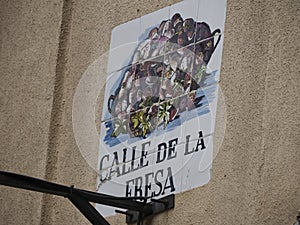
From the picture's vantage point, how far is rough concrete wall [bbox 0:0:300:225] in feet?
21.9

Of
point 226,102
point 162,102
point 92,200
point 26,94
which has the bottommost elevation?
point 92,200

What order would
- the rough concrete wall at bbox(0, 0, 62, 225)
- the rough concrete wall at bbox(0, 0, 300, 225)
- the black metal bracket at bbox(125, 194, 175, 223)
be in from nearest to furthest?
the rough concrete wall at bbox(0, 0, 300, 225), the black metal bracket at bbox(125, 194, 175, 223), the rough concrete wall at bbox(0, 0, 62, 225)

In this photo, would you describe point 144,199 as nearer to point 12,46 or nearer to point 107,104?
point 107,104

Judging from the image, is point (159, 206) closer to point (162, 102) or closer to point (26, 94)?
point (162, 102)

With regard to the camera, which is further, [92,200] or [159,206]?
[159,206]

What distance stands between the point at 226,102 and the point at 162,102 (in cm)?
53

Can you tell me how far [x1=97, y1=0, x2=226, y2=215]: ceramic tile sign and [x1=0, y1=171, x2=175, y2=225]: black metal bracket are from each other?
3.6 inches

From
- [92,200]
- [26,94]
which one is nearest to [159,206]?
[92,200]

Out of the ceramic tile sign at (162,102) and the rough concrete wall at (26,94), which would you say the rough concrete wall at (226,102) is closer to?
the rough concrete wall at (26,94)

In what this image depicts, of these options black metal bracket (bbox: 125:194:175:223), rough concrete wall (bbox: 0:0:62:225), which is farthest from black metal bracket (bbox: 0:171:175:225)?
rough concrete wall (bbox: 0:0:62:225)

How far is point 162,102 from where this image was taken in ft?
24.8

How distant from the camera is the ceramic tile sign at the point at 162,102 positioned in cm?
727

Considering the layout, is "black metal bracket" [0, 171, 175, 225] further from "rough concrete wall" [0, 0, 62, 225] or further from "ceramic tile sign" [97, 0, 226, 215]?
"rough concrete wall" [0, 0, 62, 225]

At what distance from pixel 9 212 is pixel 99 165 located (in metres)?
0.86
